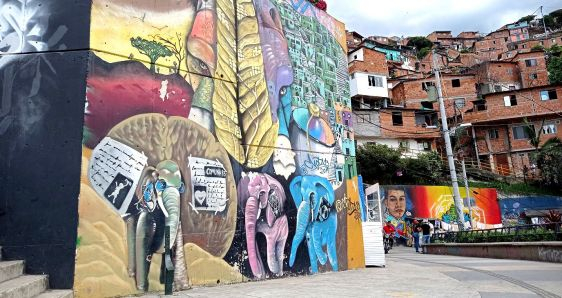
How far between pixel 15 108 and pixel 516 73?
63.1m

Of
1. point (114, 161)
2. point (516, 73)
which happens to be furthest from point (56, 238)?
point (516, 73)

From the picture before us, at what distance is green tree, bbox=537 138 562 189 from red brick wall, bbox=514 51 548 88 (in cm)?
1892

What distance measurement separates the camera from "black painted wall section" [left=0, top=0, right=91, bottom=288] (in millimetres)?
6266

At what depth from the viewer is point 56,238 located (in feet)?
20.6

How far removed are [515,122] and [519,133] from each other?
1.26 metres

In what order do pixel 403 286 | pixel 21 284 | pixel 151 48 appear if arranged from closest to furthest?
pixel 21 284, pixel 151 48, pixel 403 286

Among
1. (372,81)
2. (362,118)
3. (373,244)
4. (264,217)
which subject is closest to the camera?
(264,217)

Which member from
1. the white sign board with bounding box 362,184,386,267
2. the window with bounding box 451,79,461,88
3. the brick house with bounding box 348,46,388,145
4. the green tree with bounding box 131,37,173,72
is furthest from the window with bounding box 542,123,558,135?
the green tree with bounding box 131,37,173,72

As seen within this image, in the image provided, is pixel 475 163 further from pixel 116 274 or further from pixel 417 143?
pixel 116 274

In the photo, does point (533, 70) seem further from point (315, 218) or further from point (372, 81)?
point (315, 218)

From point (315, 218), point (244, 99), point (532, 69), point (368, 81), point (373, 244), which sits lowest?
point (373, 244)

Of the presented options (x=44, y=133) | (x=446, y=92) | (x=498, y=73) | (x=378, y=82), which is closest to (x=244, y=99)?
(x=44, y=133)

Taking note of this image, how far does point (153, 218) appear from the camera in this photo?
7.34 metres

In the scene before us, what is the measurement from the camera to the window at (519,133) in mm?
43844
